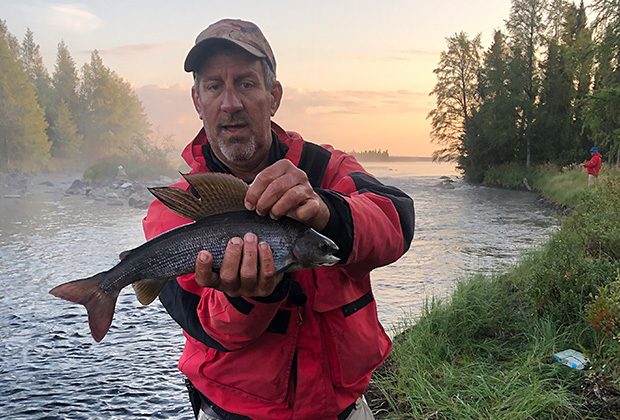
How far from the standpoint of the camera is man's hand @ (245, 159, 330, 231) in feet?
6.01

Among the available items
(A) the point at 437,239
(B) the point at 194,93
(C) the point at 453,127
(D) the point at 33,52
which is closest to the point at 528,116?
(C) the point at 453,127

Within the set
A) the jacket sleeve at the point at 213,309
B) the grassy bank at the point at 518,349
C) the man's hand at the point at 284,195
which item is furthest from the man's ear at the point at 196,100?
the grassy bank at the point at 518,349

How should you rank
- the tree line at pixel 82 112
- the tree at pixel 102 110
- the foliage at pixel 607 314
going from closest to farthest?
the foliage at pixel 607 314
the tree line at pixel 82 112
the tree at pixel 102 110

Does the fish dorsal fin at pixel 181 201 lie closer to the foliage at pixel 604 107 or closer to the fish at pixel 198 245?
the fish at pixel 198 245

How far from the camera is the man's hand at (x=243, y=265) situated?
188cm

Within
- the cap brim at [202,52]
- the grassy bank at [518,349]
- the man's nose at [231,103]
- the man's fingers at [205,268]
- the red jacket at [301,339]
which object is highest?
the cap brim at [202,52]

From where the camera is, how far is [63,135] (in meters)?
62.9

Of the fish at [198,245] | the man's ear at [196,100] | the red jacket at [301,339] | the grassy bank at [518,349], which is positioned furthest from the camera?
the grassy bank at [518,349]

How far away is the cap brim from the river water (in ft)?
15.3

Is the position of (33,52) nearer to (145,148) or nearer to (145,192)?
(145,148)

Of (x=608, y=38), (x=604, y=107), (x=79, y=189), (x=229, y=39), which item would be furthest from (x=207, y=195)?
(x=79, y=189)

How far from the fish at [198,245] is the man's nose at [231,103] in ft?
2.22

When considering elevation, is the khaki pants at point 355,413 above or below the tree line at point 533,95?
below

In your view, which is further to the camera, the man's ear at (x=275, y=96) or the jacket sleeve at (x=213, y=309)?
the man's ear at (x=275, y=96)
